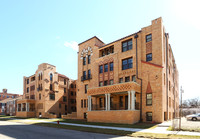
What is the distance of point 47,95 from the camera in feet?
150

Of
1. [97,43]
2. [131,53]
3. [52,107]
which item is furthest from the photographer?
[52,107]

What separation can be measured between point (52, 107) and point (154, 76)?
3448 cm

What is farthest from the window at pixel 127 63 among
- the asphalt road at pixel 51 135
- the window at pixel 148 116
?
the asphalt road at pixel 51 135

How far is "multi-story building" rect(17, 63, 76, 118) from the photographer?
Answer: 45719 mm

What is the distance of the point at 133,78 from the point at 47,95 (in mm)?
30233

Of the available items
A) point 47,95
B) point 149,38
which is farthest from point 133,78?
point 47,95

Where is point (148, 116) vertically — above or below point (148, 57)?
below

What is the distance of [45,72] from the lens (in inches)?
1842

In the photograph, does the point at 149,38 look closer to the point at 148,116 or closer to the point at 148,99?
the point at 148,99

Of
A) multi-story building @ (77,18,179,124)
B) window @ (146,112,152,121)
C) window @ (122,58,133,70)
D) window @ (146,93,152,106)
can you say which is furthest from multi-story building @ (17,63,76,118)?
window @ (146,93,152,106)

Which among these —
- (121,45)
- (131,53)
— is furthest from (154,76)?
(121,45)

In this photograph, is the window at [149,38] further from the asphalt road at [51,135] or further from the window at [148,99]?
the asphalt road at [51,135]

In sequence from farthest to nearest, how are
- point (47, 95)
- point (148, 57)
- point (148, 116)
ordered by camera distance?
point (47, 95)
point (148, 57)
point (148, 116)

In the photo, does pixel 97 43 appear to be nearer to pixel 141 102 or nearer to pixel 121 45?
pixel 121 45
